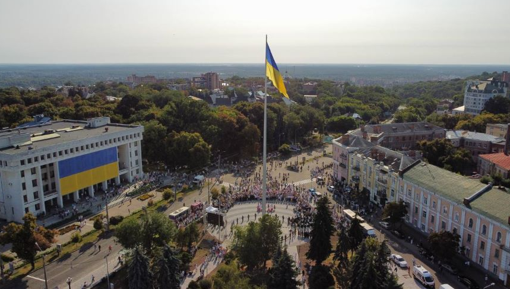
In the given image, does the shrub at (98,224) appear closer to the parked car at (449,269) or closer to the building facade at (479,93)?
the parked car at (449,269)

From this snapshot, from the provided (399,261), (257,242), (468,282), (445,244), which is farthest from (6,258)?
(468,282)

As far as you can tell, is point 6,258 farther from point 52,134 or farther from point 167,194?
point 52,134

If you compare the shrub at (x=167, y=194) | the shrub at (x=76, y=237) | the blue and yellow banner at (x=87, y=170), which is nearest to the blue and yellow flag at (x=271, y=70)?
the shrub at (x=167, y=194)

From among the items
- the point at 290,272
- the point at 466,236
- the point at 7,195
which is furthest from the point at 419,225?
the point at 7,195

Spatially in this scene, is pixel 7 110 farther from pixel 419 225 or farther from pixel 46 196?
pixel 419 225

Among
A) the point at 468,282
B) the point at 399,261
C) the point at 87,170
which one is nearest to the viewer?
the point at 468,282
